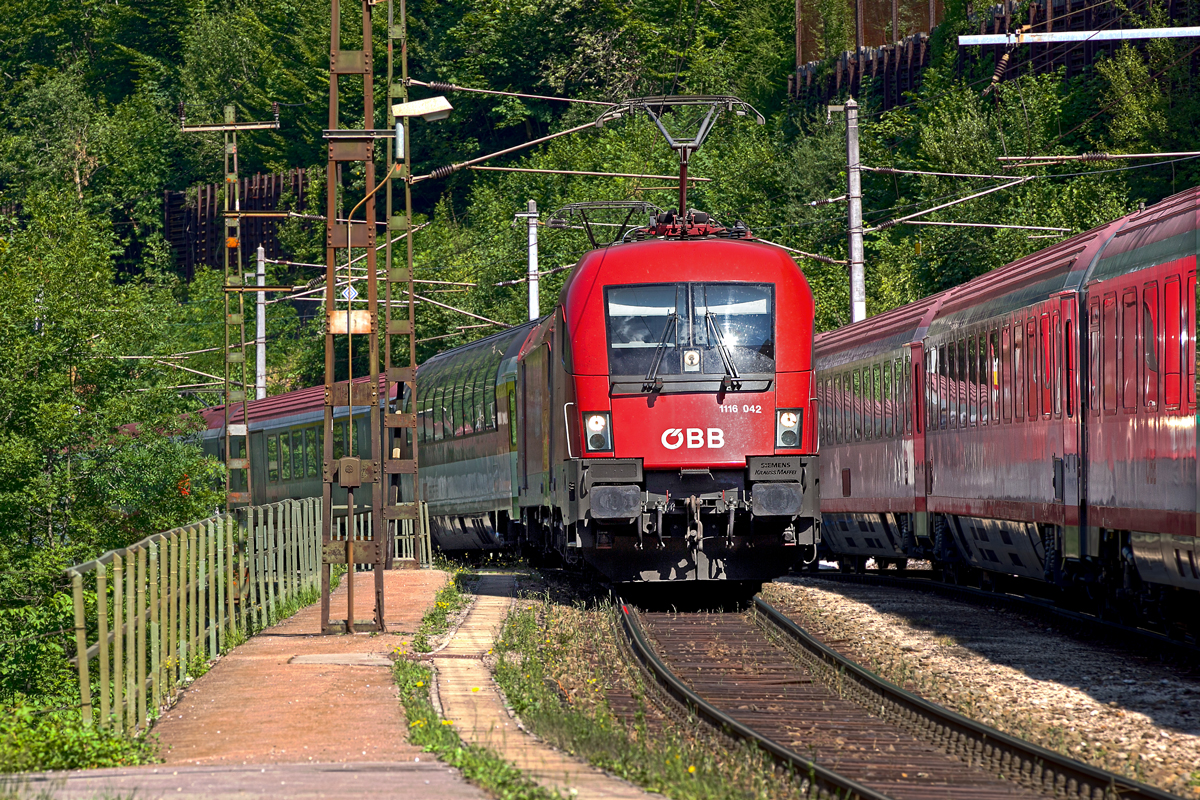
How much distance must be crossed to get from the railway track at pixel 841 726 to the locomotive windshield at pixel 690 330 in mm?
2653

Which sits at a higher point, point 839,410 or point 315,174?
point 315,174

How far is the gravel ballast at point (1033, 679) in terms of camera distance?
411 inches

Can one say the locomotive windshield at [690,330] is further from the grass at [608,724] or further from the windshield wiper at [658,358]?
the grass at [608,724]

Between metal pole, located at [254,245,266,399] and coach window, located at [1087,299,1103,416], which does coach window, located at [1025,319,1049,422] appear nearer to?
coach window, located at [1087,299,1103,416]

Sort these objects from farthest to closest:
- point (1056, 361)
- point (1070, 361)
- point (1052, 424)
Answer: point (1052, 424) < point (1056, 361) < point (1070, 361)

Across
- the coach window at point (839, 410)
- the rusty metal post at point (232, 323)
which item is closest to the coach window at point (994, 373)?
the coach window at point (839, 410)

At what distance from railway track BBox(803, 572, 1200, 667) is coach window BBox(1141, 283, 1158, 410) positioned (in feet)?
6.67

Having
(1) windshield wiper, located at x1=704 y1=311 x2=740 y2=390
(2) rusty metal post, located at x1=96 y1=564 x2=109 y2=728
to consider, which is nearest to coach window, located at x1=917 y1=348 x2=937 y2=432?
(1) windshield wiper, located at x1=704 y1=311 x2=740 y2=390

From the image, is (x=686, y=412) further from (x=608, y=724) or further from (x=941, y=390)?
(x=608, y=724)

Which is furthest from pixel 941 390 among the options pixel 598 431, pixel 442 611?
pixel 442 611

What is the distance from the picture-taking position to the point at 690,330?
1758 centimetres

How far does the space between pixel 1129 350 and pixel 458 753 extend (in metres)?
7.32

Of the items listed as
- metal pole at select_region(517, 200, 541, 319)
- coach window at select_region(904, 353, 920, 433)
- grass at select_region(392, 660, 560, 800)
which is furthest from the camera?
metal pole at select_region(517, 200, 541, 319)

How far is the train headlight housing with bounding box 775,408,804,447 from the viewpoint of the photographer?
17.4m
